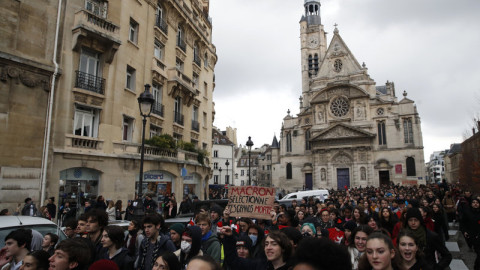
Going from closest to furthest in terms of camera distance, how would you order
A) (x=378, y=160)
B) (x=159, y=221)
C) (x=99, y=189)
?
(x=159, y=221) < (x=99, y=189) < (x=378, y=160)

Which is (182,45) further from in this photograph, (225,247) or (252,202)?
(225,247)

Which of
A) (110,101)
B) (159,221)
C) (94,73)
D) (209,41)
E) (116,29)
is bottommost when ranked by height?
(159,221)

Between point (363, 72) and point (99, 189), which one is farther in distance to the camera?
point (363, 72)

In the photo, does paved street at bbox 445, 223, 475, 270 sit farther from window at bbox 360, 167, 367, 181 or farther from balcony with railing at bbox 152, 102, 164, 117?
window at bbox 360, 167, 367, 181

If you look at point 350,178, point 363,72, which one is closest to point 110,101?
point 350,178

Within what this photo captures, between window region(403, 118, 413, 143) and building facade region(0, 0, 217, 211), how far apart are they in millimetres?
29726

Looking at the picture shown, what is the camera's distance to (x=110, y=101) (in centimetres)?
1498

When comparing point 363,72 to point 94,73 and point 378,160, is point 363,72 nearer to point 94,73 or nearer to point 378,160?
point 378,160

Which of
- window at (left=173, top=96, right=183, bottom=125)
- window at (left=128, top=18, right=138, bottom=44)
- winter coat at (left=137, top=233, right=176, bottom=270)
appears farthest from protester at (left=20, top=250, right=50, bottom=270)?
window at (left=173, top=96, right=183, bottom=125)

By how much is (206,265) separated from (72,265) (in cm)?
189

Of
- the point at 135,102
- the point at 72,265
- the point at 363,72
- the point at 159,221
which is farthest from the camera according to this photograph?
the point at 363,72

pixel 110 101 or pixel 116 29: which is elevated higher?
pixel 116 29

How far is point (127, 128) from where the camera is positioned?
16.4 m

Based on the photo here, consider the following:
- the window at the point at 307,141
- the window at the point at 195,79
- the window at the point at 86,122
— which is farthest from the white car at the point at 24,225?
the window at the point at 307,141
